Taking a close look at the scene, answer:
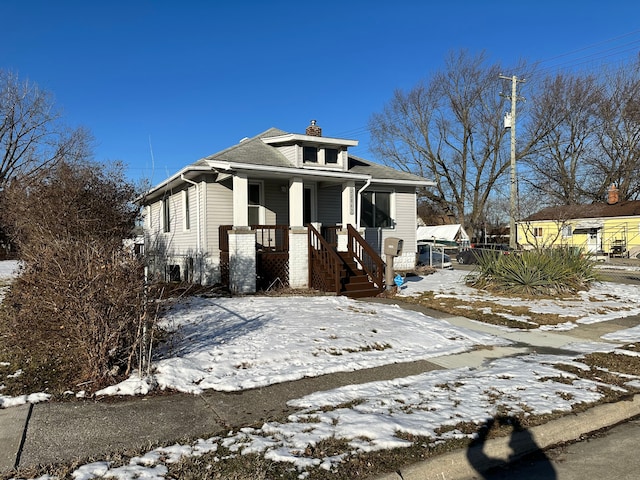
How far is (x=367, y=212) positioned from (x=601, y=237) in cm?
2360

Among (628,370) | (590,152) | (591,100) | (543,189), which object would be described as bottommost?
(628,370)

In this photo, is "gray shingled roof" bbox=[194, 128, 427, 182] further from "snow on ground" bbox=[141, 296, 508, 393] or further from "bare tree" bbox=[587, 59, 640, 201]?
"bare tree" bbox=[587, 59, 640, 201]

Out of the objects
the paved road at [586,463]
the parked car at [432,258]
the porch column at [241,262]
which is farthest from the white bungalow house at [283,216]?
the paved road at [586,463]

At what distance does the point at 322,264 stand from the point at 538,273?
5828 mm

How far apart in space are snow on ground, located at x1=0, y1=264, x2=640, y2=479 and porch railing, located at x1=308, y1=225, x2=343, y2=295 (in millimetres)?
1947

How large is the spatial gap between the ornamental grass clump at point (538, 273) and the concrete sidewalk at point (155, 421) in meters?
7.70

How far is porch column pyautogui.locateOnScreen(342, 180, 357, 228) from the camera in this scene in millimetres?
13789

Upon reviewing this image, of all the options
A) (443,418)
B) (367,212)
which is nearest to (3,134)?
(367,212)

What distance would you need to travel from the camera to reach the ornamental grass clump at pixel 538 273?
11.8 metres

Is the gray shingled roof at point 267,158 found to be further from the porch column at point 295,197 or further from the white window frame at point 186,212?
the white window frame at point 186,212

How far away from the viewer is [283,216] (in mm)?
14523

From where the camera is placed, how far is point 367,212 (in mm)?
16531

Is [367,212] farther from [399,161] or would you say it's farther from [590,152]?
[590,152]

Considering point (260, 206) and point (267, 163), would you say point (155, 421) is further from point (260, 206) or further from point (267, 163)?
point (260, 206)
